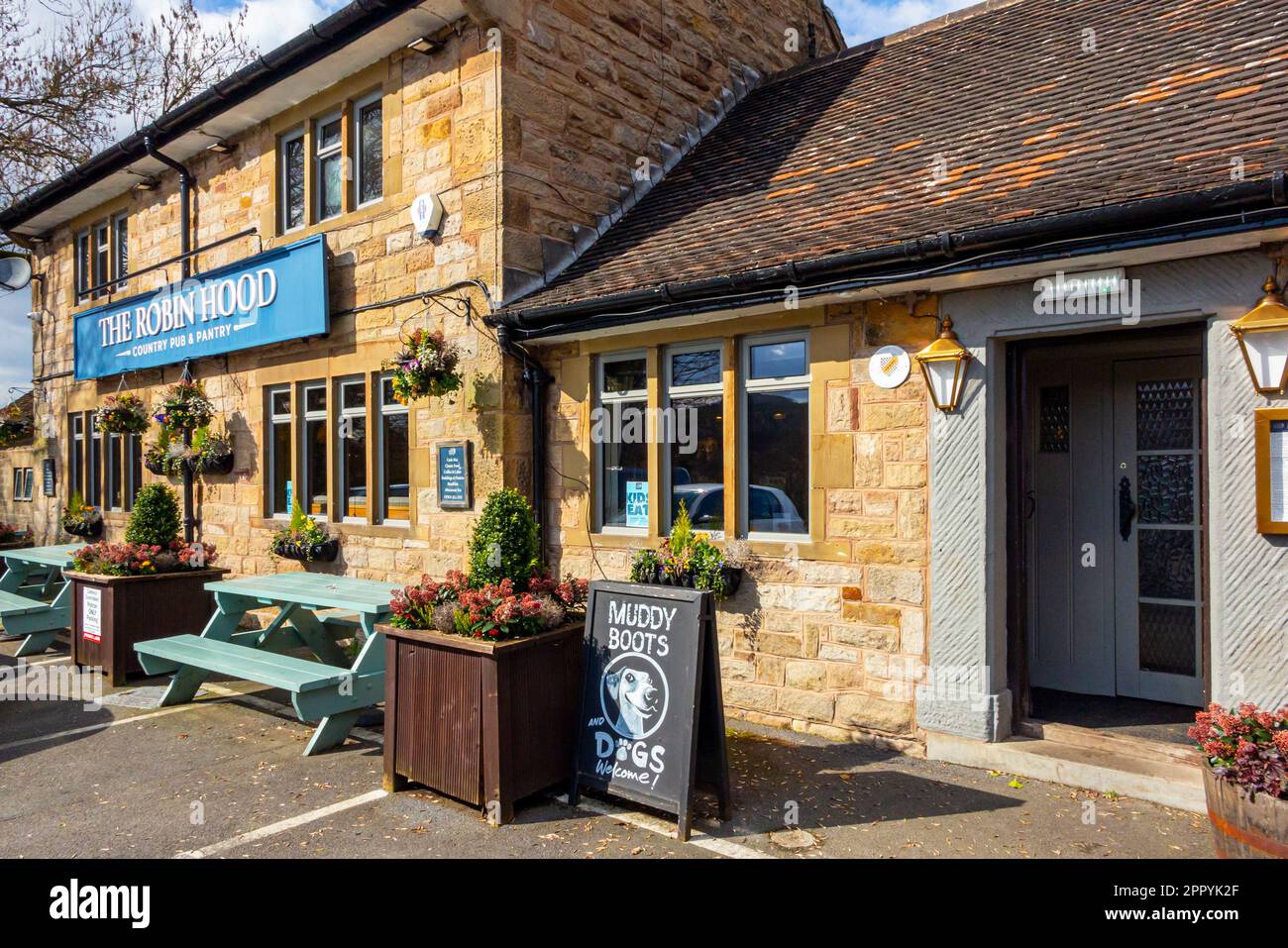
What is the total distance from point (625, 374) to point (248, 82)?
5608 millimetres

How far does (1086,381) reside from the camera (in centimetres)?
639

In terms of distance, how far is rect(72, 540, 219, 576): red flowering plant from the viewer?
26.1ft

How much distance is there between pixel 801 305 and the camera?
5953mm

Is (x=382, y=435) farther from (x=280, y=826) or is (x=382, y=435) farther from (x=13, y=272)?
(x=13, y=272)

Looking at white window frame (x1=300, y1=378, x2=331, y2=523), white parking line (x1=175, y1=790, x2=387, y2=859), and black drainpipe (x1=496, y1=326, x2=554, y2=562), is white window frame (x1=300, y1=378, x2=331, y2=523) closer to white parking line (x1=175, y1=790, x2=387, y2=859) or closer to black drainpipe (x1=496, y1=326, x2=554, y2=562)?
black drainpipe (x1=496, y1=326, x2=554, y2=562)

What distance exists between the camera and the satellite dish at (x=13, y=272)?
14195 mm

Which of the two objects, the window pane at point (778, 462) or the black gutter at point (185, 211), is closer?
the window pane at point (778, 462)

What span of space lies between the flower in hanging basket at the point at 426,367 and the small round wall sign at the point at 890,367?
12.0 feet

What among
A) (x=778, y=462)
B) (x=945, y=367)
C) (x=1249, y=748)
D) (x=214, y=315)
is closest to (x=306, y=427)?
(x=214, y=315)

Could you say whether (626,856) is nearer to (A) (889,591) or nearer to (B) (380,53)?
(A) (889,591)

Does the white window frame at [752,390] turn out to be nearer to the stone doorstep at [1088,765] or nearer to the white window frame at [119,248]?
the stone doorstep at [1088,765]

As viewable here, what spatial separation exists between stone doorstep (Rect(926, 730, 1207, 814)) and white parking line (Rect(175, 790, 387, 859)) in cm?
340

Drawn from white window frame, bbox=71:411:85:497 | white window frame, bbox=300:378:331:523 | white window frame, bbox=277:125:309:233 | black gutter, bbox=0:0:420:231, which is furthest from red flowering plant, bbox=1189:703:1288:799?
white window frame, bbox=71:411:85:497

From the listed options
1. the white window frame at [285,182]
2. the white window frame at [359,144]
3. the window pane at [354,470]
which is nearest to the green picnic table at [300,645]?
the window pane at [354,470]
